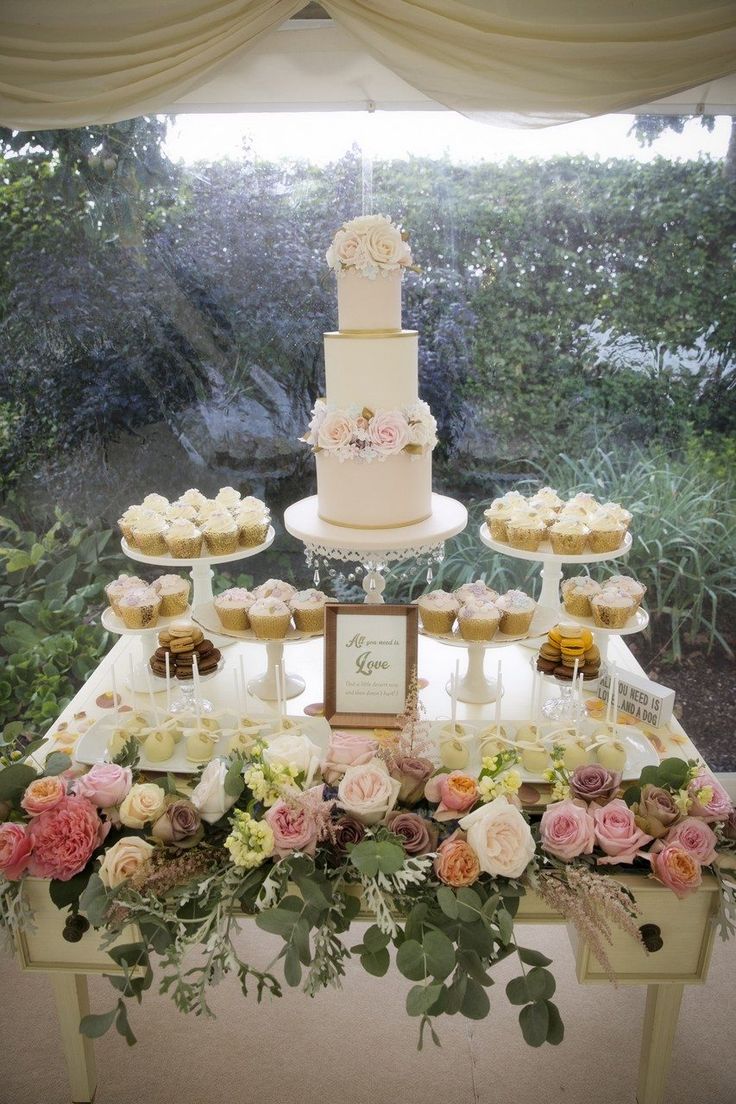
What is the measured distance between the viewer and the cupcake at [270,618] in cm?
227

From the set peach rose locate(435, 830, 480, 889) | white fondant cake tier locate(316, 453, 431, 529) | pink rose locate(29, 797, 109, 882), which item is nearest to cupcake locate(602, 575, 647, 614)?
white fondant cake tier locate(316, 453, 431, 529)

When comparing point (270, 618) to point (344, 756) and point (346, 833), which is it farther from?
point (346, 833)

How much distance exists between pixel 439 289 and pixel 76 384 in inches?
56.5

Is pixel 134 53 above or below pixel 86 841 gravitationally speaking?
above

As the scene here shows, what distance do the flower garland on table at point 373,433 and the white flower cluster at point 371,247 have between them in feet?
1.21

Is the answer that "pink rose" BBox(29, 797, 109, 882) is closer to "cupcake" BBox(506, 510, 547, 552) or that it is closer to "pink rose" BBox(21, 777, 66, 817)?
"pink rose" BBox(21, 777, 66, 817)

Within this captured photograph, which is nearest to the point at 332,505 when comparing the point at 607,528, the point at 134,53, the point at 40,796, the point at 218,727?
the point at 218,727

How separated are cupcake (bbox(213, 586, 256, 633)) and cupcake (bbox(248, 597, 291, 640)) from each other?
3cm

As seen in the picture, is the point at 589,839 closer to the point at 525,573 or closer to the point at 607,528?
the point at 607,528

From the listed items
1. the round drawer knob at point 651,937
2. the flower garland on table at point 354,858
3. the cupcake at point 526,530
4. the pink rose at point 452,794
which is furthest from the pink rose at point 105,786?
the cupcake at point 526,530

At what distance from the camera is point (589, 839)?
1.65 meters

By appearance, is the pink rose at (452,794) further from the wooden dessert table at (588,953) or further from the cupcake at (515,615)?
the cupcake at (515,615)

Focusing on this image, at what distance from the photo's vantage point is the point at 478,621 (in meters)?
2.24

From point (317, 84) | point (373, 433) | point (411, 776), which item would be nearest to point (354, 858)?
point (411, 776)
